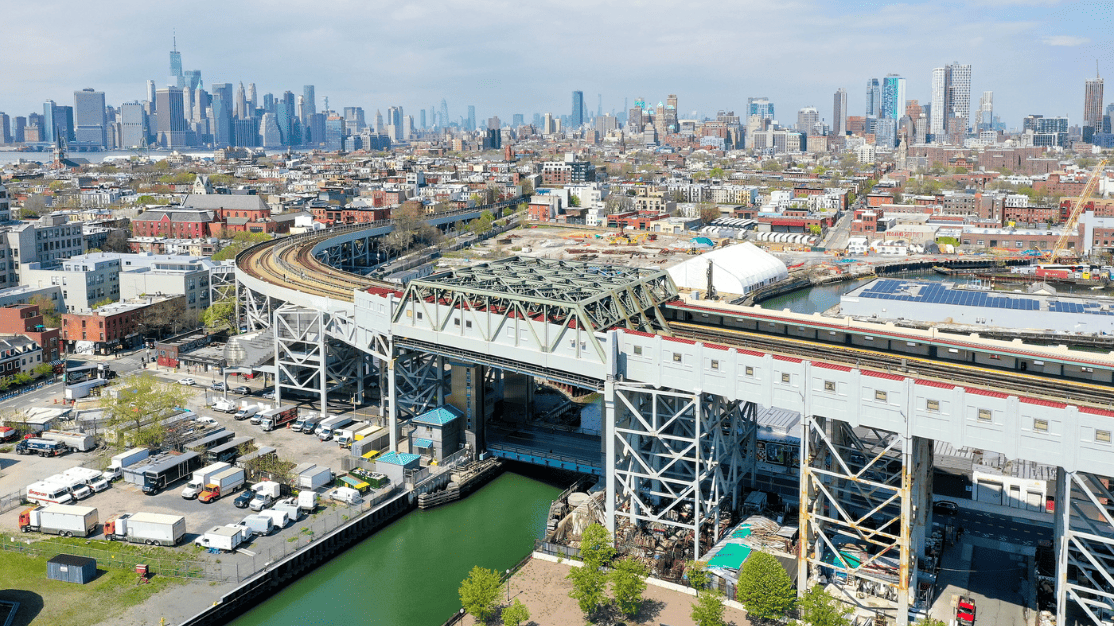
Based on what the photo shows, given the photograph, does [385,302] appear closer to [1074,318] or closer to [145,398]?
[145,398]

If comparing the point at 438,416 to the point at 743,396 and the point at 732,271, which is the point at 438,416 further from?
the point at 732,271

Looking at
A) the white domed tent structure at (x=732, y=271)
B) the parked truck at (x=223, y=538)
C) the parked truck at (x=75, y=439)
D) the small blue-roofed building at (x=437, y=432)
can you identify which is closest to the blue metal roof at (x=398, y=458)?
the small blue-roofed building at (x=437, y=432)

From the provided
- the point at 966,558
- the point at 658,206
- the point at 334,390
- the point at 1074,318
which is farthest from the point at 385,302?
the point at 658,206

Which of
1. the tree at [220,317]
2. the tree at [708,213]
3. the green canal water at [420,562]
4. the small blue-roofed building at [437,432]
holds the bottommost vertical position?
the green canal water at [420,562]

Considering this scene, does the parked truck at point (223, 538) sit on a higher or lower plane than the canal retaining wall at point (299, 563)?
higher

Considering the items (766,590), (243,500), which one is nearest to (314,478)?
(243,500)

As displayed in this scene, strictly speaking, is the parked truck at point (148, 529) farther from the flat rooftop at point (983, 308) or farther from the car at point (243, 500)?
the flat rooftop at point (983, 308)
